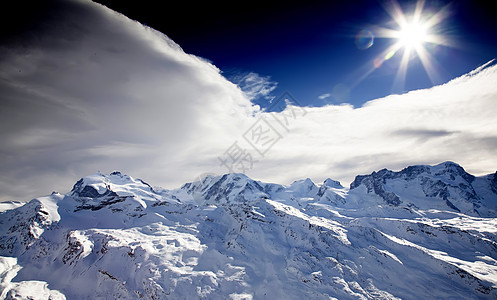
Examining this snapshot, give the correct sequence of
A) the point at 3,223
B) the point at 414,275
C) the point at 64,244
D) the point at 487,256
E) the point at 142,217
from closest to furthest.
A: the point at 64,244 < the point at 414,275 < the point at 3,223 < the point at 142,217 < the point at 487,256

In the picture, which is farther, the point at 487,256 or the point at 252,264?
the point at 487,256

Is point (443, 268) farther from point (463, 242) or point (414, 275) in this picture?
point (463, 242)

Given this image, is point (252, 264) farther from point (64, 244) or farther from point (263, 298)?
point (64, 244)

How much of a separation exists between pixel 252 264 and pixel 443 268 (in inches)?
3504

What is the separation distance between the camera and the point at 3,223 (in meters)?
116

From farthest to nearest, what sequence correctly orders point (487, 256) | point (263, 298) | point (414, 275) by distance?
point (487, 256)
point (414, 275)
point (263, 298)

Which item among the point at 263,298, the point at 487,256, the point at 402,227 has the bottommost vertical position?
the point at 263,298

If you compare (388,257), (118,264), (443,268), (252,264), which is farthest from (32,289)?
(443,268)

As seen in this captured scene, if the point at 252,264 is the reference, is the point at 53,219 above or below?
below

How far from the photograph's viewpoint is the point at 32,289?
8344 cm

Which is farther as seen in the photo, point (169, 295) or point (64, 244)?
point (64, 244)

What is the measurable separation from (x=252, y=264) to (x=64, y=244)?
7900 centimetres

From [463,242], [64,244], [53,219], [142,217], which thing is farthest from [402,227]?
[53,219]

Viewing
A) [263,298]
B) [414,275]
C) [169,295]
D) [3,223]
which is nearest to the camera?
[169,295]
